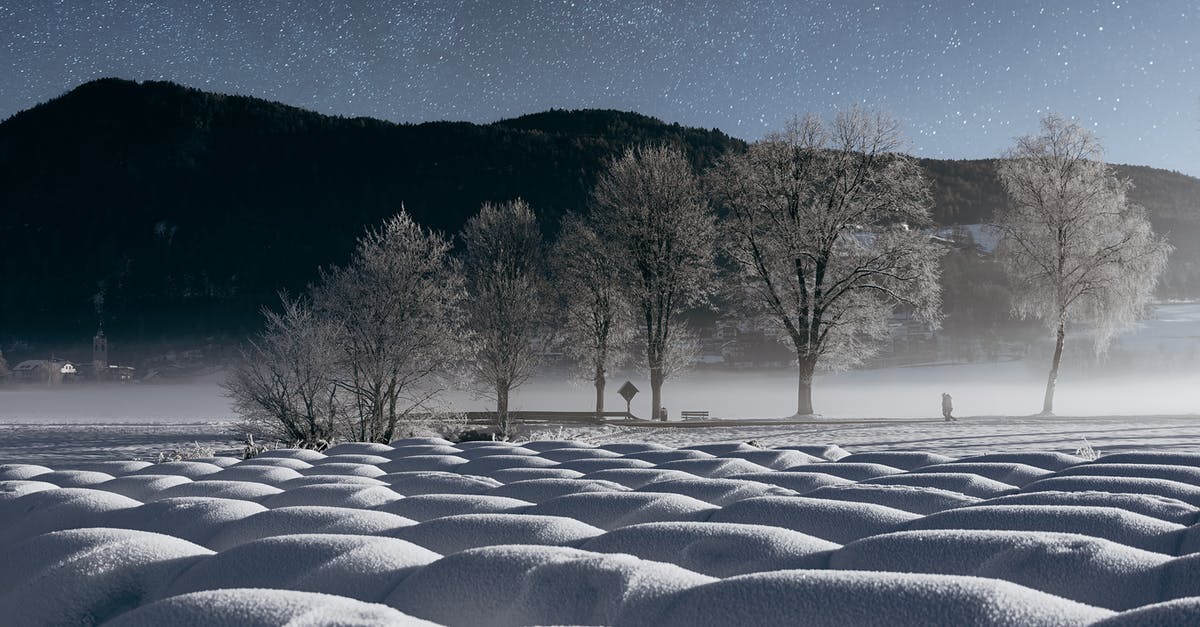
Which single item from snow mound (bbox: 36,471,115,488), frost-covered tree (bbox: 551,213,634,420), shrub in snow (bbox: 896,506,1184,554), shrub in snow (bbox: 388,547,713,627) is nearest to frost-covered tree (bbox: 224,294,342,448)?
snow mound (bbox: 36,471,115,488)

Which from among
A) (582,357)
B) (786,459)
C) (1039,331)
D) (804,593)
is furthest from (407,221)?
(1039,331)

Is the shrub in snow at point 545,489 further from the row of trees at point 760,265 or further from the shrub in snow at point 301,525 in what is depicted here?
the row of trees at point 760,265

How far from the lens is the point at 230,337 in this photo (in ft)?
366

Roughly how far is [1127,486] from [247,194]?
13395 cm

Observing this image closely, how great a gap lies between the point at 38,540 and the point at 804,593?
12.1 ft

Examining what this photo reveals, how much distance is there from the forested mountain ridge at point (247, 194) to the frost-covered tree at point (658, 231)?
64641 millimetres

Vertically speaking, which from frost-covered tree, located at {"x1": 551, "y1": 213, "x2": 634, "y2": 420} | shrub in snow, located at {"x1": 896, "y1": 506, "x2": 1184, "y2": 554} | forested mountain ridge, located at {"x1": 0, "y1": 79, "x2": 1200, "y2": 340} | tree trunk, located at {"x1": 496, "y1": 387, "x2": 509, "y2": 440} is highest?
forested mountain ridge, located at {"x1": 0, "y1": 79, "x2": 1200, "y2": 340}

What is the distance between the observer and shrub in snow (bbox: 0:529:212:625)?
3.38 m

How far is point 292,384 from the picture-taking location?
20.7 meters

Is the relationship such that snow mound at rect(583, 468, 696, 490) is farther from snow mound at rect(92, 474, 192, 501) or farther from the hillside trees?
the hillside trees

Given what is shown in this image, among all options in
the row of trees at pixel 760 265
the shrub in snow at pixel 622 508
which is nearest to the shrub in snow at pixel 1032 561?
the shrub in snow at pixel 622 508

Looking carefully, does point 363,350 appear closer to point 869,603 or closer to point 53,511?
point 53,511

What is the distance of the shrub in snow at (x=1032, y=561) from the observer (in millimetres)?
2982

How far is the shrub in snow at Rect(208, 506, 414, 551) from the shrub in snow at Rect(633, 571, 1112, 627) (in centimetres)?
275
